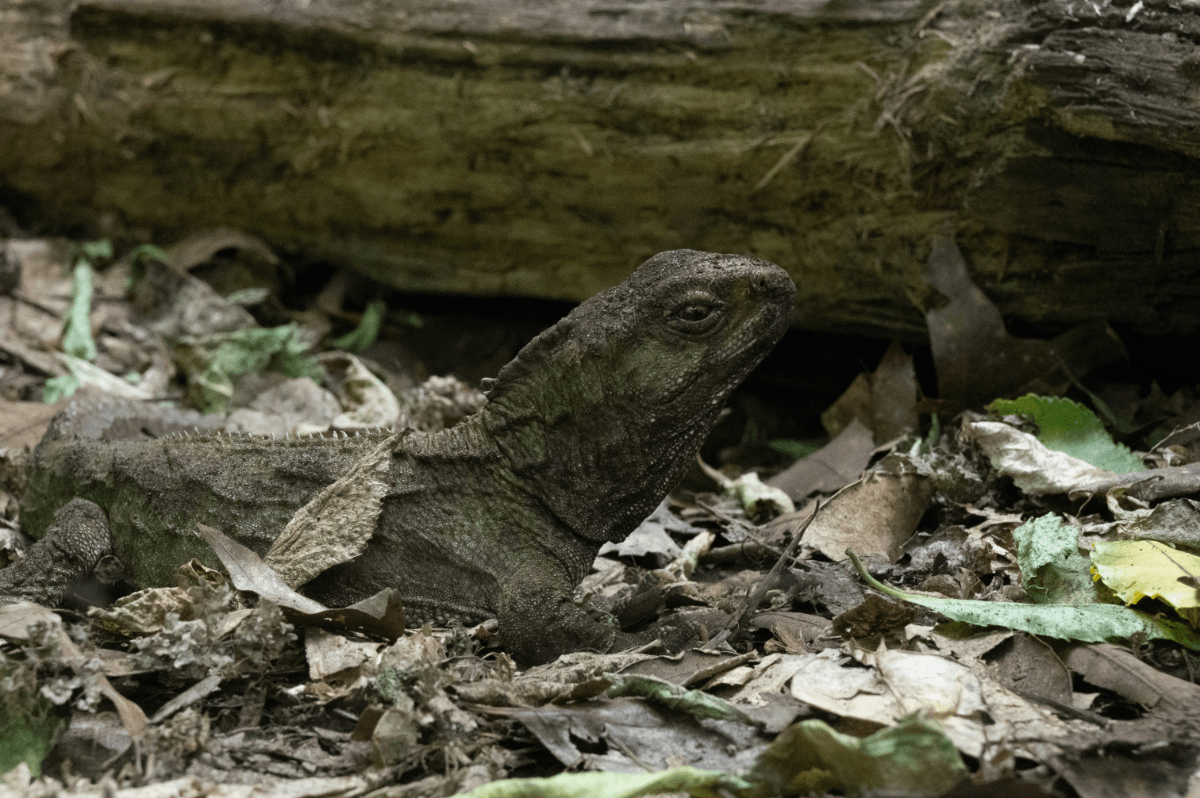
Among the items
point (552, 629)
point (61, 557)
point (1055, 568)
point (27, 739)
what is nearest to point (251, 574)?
point (27, 739)

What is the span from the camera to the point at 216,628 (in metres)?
3.85

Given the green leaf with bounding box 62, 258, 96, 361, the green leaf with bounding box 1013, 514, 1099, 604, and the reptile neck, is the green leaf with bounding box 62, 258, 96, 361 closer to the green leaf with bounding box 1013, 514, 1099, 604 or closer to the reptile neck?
the reptile neck

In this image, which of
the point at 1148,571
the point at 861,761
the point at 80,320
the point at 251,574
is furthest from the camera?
the point at 80,320

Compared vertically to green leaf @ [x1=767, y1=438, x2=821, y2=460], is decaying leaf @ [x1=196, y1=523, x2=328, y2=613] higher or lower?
higher

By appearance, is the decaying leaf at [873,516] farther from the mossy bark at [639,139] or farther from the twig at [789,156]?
the twig at [789,156]

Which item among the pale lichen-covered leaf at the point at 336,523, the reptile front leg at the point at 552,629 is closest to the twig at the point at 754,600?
the reptile front leg at the point at 552,629

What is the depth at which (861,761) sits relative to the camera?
9.53 feet

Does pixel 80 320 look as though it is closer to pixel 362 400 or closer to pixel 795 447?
pixel 362 400

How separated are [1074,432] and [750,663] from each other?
256cm

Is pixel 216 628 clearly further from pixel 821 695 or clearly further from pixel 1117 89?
pixel 1117 89

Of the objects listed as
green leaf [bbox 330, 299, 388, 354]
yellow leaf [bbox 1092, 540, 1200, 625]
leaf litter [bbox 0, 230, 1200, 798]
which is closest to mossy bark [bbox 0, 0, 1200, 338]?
green leaf [bbox 330, 299, 388, 354]

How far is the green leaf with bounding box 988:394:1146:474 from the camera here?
5223mm

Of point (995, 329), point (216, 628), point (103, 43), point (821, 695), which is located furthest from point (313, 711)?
point (103, 43)

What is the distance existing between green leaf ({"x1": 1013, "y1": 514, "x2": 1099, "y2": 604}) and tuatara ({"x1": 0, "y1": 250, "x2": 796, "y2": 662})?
4.88 feet
